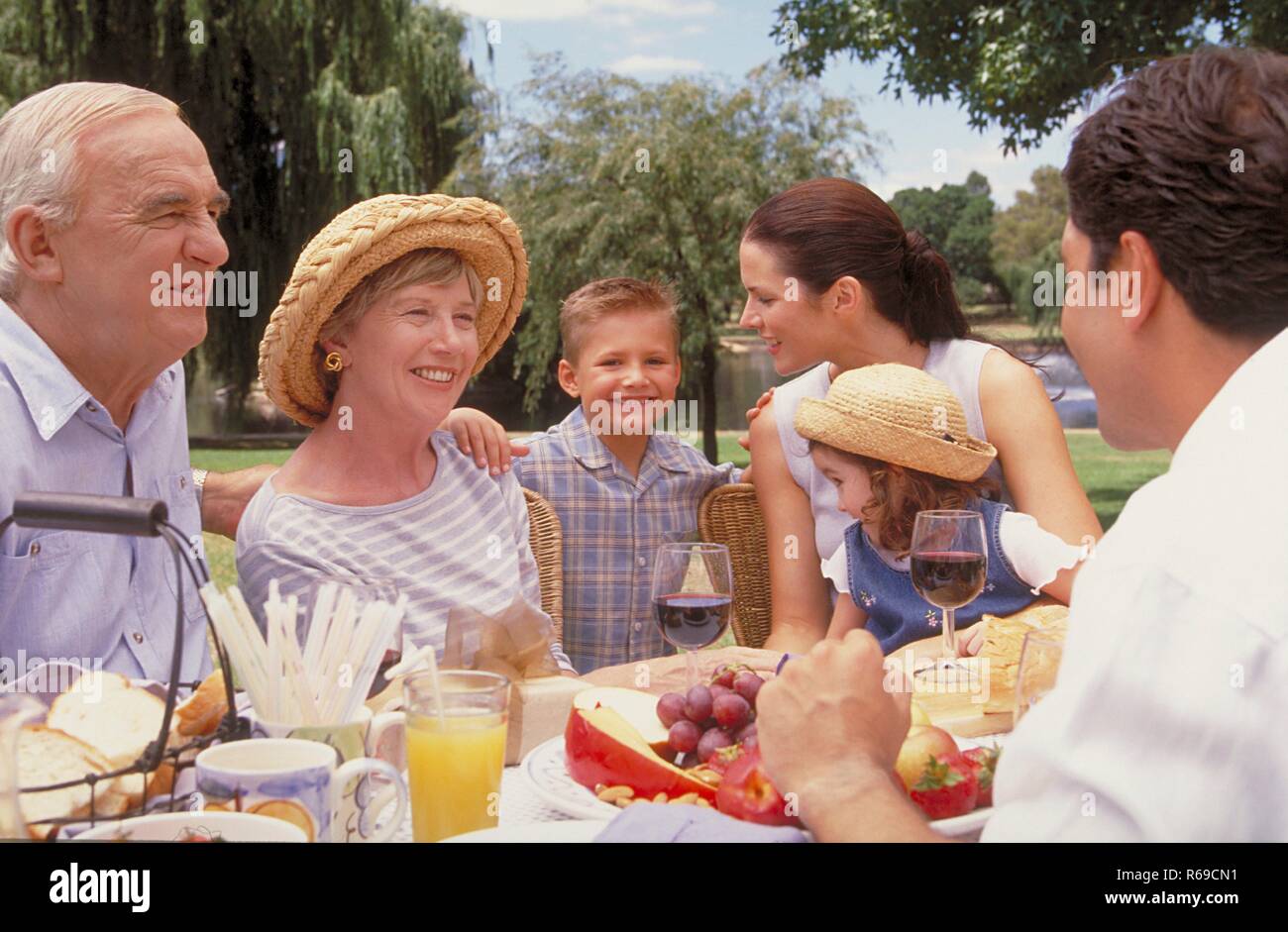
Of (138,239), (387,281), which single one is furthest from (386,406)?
(138,239)

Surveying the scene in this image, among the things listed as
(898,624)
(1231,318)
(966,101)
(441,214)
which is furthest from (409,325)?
(966,101)

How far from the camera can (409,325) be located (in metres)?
2.82

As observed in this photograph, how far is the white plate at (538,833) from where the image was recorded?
1365 millimetres

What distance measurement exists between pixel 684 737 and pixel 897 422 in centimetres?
143

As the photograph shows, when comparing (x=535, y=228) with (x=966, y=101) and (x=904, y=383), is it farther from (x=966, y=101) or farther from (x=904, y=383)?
(x=904, y=383)

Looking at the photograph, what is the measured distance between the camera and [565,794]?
61.6 inches

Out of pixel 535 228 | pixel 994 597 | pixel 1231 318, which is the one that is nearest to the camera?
pixel 1231 318

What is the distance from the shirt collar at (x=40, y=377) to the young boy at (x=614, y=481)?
1.50 m

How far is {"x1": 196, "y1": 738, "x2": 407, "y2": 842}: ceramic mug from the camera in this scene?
1.27 m

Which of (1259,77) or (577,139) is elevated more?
(577,139)

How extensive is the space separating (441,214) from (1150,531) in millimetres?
2023

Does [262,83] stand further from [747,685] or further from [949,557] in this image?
[747,685]

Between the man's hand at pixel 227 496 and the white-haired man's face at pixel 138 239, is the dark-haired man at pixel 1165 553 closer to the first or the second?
the white-haired man's face at pixel 138 239

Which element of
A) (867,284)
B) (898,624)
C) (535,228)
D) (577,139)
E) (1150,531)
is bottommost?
(898,624)
